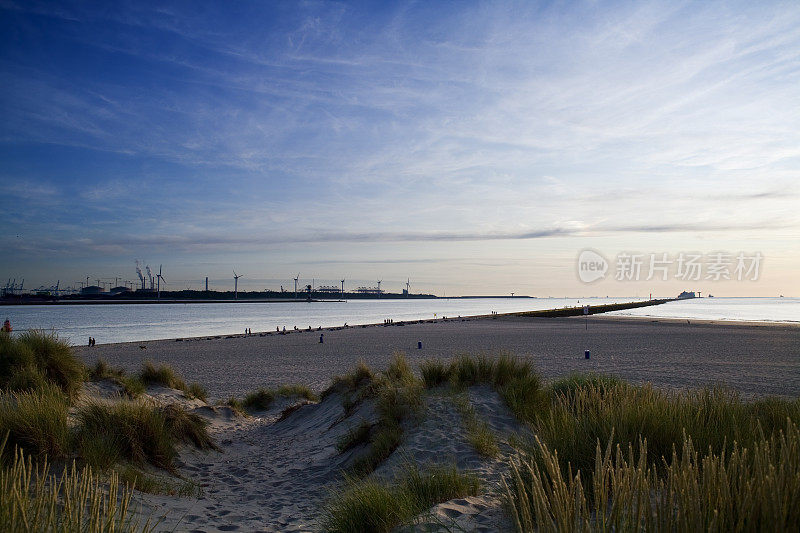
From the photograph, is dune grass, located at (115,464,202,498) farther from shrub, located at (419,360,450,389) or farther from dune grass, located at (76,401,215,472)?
shrub, located at (419,360,450,389)

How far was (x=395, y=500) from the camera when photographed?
13.6ft

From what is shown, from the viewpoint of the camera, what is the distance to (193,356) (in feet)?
81.2

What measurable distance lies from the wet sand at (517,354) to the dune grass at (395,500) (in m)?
5.73

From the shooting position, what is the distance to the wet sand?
15.4 m

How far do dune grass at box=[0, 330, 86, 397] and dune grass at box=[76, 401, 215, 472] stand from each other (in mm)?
2173

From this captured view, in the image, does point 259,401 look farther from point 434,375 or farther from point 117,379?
point 434,375

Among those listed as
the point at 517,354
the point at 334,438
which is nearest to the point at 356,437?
the point at 334,438

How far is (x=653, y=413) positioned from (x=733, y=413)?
3.49 ft

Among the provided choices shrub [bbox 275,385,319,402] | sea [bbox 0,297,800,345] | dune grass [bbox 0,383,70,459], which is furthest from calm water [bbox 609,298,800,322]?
dune grass [bbox 0,383,70,459]

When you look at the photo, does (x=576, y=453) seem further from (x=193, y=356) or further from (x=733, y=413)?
(x=193, y=356)

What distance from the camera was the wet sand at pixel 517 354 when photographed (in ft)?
50.7

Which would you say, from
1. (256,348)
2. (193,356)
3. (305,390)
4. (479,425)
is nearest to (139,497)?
(479,425)

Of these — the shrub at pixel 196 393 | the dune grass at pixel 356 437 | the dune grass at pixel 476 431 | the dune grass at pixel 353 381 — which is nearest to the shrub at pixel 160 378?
the shrub at pixel 196 393

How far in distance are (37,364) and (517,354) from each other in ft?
51.3
